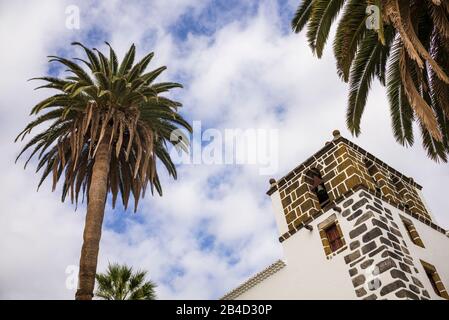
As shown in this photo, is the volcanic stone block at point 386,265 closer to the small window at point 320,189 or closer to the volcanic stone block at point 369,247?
the volcanic stone block at point 369,247

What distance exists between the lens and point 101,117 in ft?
42.6

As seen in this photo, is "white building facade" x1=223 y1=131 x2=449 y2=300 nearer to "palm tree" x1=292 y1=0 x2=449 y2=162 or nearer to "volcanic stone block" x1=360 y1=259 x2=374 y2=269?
"volcanic stone block" x1=360 y1=259 x2=374 y2=269

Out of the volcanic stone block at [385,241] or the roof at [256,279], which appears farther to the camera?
the roof at [256,279]

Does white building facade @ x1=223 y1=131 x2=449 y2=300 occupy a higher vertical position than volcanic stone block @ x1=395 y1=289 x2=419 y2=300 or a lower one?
higher

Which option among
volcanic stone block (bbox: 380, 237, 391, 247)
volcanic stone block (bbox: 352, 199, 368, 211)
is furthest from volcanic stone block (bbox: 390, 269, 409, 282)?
volcanic stone block (bbox: 352, 199, 368, 211)

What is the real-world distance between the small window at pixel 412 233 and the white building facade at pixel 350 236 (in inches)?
1.5

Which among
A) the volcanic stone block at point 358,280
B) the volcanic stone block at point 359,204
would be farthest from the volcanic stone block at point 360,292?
the volcanic stone block at point 359,204

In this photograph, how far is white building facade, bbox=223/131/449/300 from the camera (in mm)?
13188

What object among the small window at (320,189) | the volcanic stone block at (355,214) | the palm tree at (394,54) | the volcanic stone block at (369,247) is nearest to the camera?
the palm tree at (394,54)

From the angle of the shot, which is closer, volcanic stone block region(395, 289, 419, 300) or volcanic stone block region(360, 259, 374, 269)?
volcanic stone block region(395, 289, 419, 300)

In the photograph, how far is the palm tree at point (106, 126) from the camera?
12438 millimetres

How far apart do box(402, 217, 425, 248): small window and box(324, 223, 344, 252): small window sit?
3018 mm

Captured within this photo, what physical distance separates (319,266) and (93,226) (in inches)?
336
